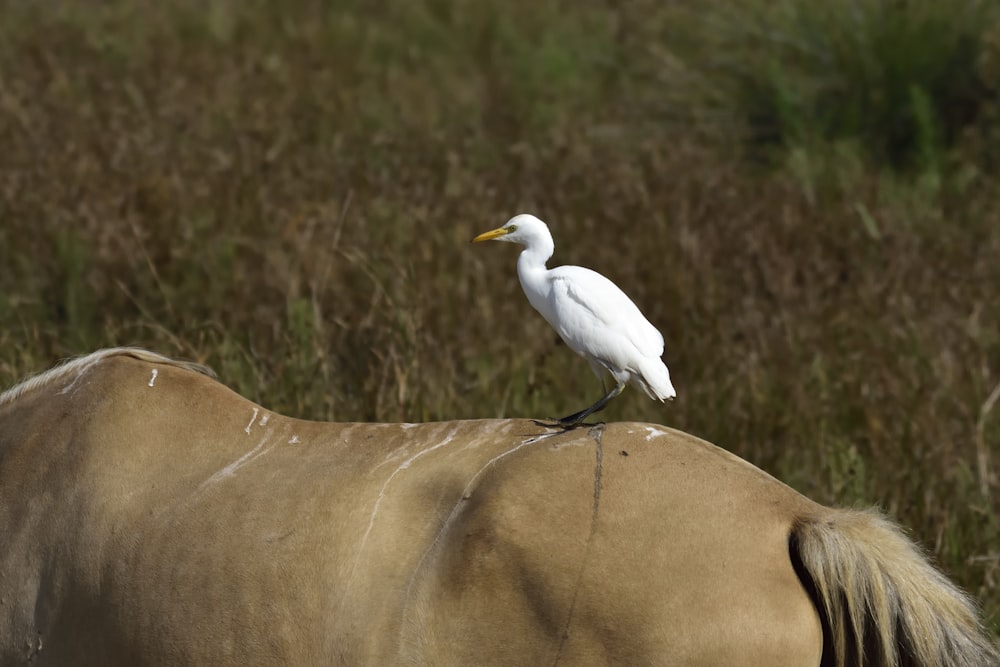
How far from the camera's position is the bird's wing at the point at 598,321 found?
2420 mm

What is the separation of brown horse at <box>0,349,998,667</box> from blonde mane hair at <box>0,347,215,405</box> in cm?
11

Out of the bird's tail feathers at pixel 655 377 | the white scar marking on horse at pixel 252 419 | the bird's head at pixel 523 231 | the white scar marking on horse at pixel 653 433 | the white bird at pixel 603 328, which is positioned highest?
the bird's head at pixel 523 231

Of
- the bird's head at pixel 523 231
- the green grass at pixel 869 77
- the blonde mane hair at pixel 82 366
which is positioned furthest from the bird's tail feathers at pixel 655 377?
the green grass at pixel 869 77

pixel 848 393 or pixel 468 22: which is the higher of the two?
pixel 468 22

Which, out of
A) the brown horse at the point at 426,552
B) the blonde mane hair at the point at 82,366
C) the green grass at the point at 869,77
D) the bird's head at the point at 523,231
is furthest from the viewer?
the green grass at the point at 869,77

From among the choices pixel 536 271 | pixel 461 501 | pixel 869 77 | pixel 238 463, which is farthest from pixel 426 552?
pixel 869 77

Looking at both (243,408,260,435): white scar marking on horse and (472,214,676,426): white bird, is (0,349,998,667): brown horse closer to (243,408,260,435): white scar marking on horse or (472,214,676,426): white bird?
(243,408,260,435): white scar marking on horse

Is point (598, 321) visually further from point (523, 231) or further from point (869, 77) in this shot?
point (869, 77)

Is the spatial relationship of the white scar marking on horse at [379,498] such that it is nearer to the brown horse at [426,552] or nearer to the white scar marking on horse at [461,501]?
the brown horse at [426,552]

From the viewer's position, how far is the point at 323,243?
191 inches

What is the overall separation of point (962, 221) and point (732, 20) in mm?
2220

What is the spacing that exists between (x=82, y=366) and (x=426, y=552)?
971 millimetres

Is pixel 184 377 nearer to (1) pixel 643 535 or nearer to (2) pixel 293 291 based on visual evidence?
(1) pixel 643 535

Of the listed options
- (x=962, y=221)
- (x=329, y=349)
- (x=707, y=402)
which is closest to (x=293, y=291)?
(x=329, y=349)
